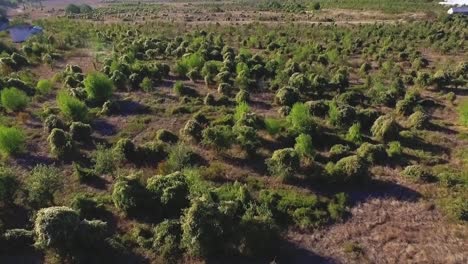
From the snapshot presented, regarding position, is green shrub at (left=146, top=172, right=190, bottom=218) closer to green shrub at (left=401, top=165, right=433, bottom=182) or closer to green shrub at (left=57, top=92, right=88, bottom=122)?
green shrub at (left=401, top=165, right=433, bottom=182)

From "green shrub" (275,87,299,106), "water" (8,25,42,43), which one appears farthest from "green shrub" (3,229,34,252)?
"water" (8,25,42,43)

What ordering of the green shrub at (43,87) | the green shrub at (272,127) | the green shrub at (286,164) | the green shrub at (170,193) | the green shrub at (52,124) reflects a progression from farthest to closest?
the green shrub at (43,87) → the green shrub at (52,124) → the green shrub at (272,127) → the green shrub at (286,164) → the green shrub at (170,193)

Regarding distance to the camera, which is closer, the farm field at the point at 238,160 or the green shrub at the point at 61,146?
the farm field at the point at 238,160

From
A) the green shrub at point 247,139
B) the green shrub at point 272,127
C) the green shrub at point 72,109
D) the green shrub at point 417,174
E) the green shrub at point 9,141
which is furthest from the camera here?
the green shrub at point 72,109

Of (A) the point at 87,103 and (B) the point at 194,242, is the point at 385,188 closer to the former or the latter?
(B) the point at 194,242

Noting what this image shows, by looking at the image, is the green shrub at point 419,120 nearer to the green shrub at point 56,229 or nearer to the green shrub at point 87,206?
the green shrub at point 87,206

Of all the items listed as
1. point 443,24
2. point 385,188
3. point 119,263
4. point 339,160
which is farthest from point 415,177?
point 443,24

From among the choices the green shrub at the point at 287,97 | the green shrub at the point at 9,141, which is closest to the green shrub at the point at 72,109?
the green shrub at the point at 9,141
